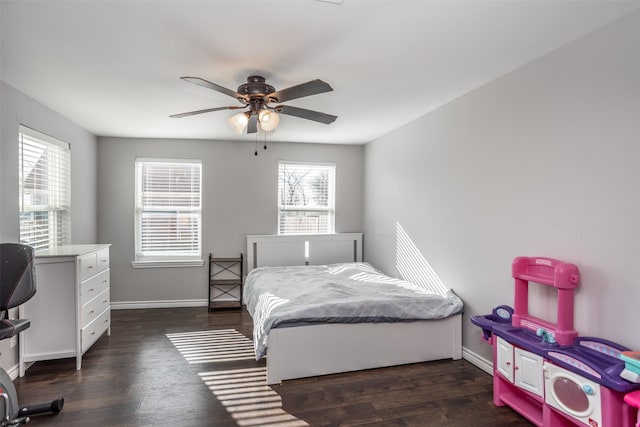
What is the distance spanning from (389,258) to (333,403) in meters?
2.42

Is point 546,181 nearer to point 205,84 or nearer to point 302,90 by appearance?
point 302,90

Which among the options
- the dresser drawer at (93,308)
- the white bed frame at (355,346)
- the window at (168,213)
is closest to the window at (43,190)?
the dresser drawer at (93,308)

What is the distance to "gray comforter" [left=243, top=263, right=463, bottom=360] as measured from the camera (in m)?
2.81

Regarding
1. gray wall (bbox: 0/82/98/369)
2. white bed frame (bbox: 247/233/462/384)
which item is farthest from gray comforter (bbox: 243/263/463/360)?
gray wall (bbox: 0/82/98/369)

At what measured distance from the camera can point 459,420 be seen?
2.21 metres

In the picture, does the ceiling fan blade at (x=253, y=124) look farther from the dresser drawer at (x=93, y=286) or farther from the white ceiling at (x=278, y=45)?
the dresser drawer at (x=93, y=286)

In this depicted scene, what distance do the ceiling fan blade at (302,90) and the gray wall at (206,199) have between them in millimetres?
2645

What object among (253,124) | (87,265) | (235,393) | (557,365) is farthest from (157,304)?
(557,365)

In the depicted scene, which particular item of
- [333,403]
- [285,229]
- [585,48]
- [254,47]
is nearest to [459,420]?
[333,403]

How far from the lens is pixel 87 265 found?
10.2ft

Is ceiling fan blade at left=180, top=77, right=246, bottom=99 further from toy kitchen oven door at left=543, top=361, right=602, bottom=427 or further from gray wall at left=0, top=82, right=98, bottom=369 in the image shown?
toy kitchen oven door at left=543, top=361, right=602, bottom=427

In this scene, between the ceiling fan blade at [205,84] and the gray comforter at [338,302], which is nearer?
the ceiling fan blade at [205,84]

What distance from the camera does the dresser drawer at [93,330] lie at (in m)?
2.99

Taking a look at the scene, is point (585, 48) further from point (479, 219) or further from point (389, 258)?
point (389, 258)
